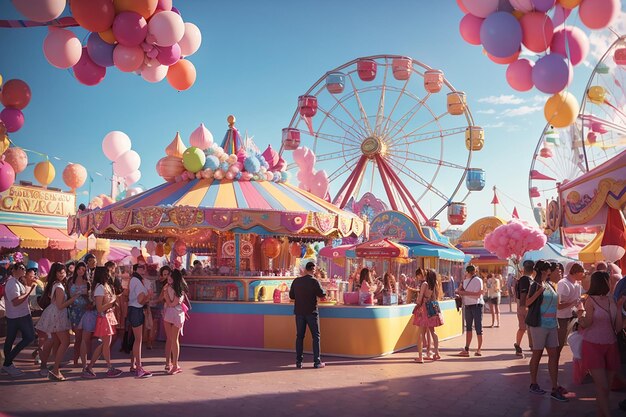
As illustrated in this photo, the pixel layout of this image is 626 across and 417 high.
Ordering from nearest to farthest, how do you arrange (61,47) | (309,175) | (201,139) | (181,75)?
(61,47) < (181,75) < (201,139) < (309,175)

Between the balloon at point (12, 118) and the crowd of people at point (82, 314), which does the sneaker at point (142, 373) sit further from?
the balloon at point (12, 118)

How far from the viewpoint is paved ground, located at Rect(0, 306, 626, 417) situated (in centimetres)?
548

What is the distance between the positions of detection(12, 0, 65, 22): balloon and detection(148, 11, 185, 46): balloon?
0.93m

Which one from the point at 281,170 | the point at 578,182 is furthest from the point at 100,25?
the point at 578,182

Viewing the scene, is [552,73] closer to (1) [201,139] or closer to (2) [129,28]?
(2) [129,28]

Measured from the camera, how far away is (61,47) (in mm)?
5758

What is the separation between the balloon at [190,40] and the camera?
651cm

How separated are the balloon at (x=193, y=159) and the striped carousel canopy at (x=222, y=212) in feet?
0.96

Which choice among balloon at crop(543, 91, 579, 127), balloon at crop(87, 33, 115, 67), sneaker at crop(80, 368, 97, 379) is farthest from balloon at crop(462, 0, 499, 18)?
sneaker at crop(80, 368, 97, 379)

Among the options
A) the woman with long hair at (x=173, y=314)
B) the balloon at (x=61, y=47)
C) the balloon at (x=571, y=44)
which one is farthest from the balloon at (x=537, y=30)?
the woman with long hair at (x=173, y=314)

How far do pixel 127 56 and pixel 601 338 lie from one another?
5385mm

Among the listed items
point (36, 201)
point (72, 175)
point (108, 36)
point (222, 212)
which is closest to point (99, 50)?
point (108, 36)

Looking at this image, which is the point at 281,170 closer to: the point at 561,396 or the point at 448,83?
the point at 561,396

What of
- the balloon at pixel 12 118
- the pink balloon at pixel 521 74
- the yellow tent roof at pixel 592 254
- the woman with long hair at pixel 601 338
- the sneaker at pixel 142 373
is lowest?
the sneaker at pixel 142 373
